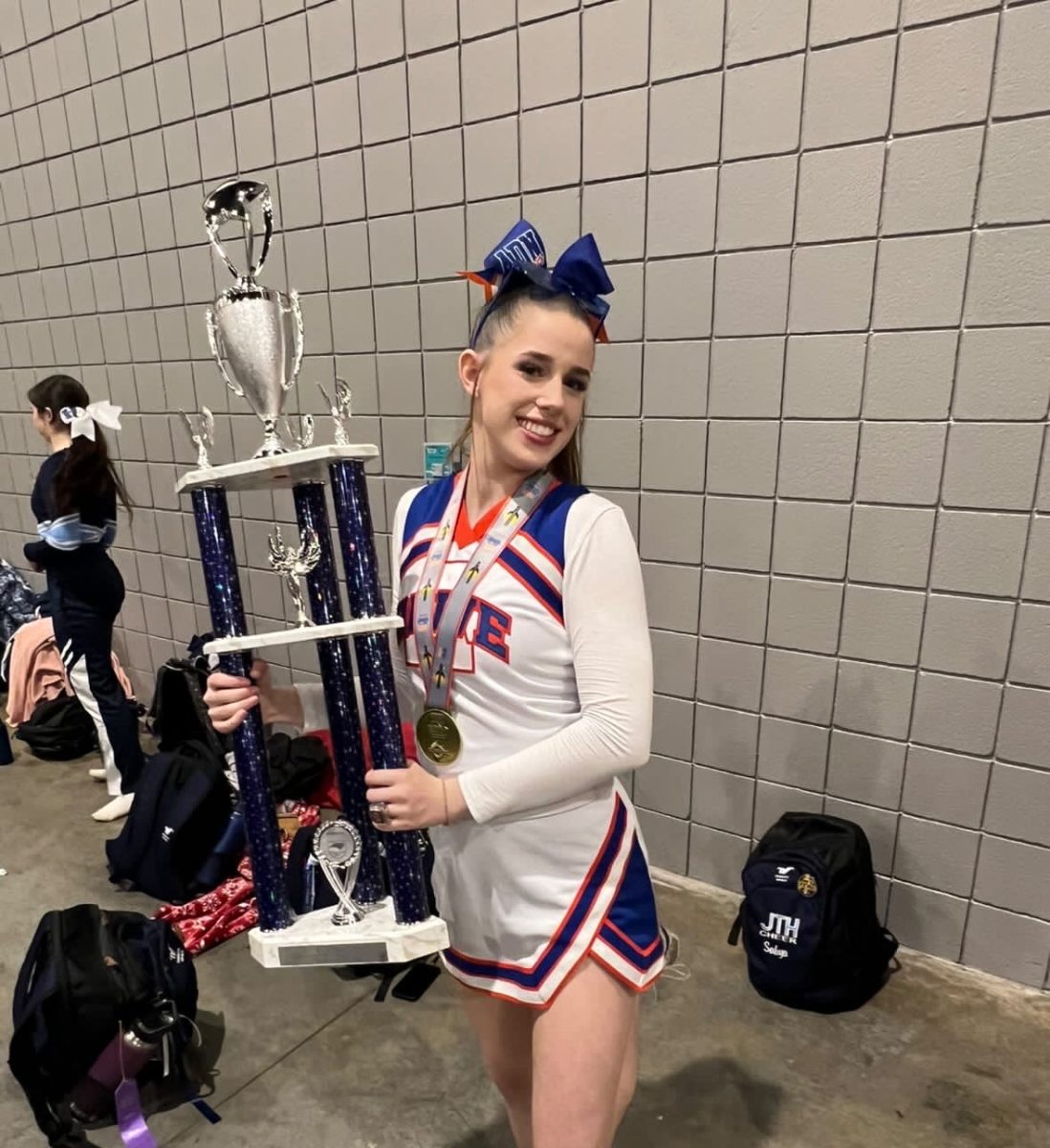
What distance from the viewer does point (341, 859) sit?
987 mm

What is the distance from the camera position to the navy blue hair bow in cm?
96

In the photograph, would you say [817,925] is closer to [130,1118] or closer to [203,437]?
[130,1118]

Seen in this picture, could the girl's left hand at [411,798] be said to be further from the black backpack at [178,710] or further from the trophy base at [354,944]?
the black backpack at [178,710]

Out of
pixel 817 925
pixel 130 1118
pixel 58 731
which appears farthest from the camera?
pixel 58 731

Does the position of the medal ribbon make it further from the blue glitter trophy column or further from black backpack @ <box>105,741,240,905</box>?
black backpack @ <box>105,741,240,905</box>

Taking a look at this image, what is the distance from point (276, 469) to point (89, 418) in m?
2.06

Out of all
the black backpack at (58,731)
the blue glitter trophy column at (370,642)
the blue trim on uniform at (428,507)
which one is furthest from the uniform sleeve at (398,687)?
the black backpack at (58,731)

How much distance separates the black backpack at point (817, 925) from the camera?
1775 millimetres

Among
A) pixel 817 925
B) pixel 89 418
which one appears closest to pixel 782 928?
pixel 817 925

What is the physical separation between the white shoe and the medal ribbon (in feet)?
6.85

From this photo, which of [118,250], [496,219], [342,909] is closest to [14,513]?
[118,250]

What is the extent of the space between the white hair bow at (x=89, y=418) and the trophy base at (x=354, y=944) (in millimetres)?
1999

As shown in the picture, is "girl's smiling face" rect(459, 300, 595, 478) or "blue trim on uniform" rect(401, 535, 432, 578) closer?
"girl's smiling face" rect(459, 300, 595, 478)

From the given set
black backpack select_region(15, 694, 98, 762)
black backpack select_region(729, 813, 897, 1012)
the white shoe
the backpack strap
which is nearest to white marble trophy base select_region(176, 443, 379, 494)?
black backpack select_region(729, 813, 897, 1012)
